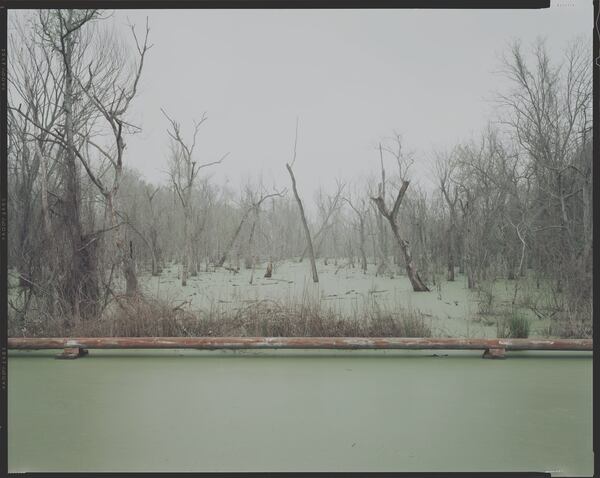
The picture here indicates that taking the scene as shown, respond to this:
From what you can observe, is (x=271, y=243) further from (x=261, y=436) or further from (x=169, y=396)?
(x=261, y=436)

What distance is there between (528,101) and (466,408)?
365 centimetres

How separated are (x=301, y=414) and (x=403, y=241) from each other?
306cm

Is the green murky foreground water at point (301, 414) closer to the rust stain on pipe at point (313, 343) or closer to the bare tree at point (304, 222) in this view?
the rust stain on pipe at point (313, 343)

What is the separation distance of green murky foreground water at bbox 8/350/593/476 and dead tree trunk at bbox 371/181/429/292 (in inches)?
56.8

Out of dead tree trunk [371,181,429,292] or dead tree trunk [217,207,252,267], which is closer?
dead tree trunk [371,181,429,292]

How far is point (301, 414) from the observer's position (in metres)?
2.67

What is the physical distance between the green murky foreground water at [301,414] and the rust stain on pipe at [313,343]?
0.42ft

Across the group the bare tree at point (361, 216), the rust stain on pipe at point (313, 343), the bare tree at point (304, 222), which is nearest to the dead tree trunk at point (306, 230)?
the bare tree at point (304, 222)

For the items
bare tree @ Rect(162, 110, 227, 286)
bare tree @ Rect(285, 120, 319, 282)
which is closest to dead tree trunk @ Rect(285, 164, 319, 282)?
bare tree @ Rect(285, 120, 319, 282)

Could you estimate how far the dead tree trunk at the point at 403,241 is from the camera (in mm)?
5266

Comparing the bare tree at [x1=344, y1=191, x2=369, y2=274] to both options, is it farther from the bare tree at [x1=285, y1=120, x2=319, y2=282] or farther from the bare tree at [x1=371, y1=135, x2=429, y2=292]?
the bare tree at [x1=285, y1=120, x2=319, y2=282]

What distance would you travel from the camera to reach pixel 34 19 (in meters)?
4.84

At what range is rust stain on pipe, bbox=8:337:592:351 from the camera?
147 inches

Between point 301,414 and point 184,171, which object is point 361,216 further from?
point 301,414
